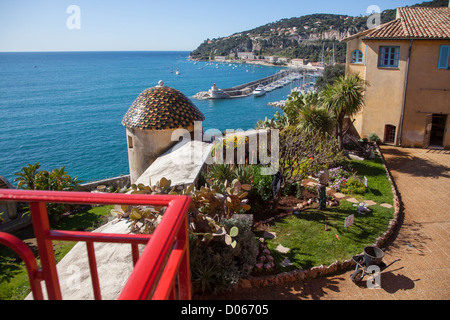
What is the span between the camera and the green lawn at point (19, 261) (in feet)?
26.7

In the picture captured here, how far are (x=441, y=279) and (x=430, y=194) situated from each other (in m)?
6.14

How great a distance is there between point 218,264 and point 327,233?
4122mm

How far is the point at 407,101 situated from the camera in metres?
20.3

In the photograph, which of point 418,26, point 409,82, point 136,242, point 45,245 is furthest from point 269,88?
point 45,245

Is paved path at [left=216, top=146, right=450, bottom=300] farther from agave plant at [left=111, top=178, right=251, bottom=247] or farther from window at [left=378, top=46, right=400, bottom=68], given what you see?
window at [left=378, top=46, right=400, bottom=68]

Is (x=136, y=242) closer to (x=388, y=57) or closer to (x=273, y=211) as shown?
(x=273, y=211)

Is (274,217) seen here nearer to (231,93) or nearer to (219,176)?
(219,176)

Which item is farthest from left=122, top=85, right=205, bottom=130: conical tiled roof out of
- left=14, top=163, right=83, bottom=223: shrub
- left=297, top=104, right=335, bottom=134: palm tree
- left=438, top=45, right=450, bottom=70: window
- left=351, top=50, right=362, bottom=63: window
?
left=438, top=45, right=450, bottom=70: window

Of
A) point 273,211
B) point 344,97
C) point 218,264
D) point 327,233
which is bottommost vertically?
point 327,233

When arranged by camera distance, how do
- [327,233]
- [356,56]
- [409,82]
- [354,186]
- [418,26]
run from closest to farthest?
1. [327,233]
2. [354,186]
3. [409,82]
4. [418,26]
5. [356,56]

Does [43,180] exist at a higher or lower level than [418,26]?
lower

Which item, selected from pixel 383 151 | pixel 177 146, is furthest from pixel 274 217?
pixel 383 151

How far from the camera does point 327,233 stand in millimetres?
10148

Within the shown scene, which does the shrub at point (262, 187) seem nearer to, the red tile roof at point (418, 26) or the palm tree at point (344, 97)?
the palm tree at point (344, 97)
